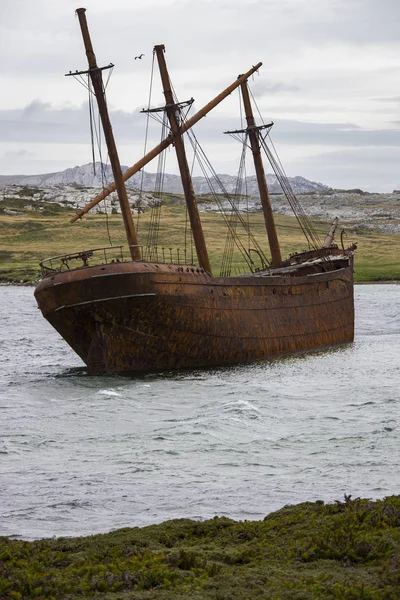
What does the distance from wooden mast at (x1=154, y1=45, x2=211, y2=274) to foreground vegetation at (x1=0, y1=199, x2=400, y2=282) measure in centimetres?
5569

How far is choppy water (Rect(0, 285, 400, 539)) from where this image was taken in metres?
14.5

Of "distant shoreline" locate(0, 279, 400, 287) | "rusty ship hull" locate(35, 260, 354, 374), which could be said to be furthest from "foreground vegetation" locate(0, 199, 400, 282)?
"rusty ship hull" locate(35, 260, 354, 374)

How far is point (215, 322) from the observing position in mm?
33844

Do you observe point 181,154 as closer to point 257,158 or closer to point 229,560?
point 257,158

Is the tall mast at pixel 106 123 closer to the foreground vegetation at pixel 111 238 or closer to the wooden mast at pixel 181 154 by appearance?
the wooden mast at pixel 181 154

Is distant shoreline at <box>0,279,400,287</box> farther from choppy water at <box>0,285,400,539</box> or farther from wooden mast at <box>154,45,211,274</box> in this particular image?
choppy water at <box>0,285,400,539</box>

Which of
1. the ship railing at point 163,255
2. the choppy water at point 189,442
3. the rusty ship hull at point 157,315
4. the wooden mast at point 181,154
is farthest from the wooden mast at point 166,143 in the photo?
the choppy water at point 189,442

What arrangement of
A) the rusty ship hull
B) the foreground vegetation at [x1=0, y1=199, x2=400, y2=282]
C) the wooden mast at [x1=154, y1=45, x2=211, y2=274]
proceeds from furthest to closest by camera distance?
the foreground vegetation at [x1=0, y1=199, x2=400, y2=282] < the wooden mast at [x1=154, y1=45, x2=211, y2=274] < the rusty ship hull

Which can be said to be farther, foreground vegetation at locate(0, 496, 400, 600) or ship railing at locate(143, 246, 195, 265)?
ship railing at locate(143, 246, 195, 265)

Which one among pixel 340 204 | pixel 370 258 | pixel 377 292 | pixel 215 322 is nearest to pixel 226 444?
pixel 215 322

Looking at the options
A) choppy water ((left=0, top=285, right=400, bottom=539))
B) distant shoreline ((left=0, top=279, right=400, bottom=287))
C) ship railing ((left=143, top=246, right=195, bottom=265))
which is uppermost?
ship railing ((left=143, top=246, right=195, bottom=265))

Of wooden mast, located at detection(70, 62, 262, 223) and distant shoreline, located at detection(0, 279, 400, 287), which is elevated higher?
wooden mast, located at detection(70, 62, 262, 223)

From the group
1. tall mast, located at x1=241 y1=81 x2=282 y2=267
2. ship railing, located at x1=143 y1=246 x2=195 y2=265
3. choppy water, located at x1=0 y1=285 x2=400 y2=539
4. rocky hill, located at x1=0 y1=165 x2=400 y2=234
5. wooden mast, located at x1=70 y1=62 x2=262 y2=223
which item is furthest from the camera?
rocky hill, located at x1=0 y1=165 x2=400 y2=234

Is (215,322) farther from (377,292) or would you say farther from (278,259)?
(377,292)
